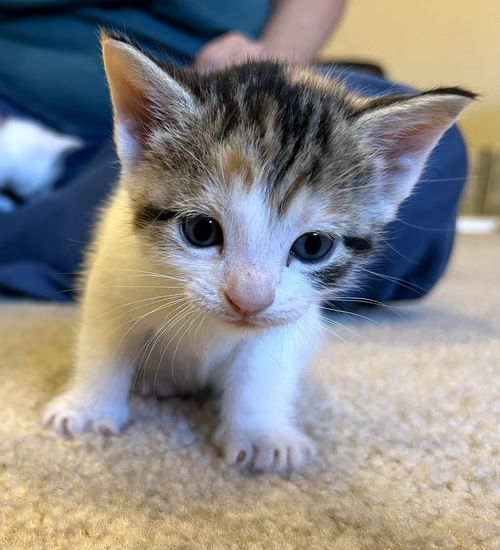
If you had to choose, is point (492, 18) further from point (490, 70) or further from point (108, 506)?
point (108, 506)

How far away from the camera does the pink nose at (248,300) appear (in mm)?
747

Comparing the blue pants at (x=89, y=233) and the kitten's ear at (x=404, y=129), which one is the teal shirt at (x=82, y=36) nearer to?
the blue pants at (x=89, y=233)

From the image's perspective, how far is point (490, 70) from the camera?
3949 mm

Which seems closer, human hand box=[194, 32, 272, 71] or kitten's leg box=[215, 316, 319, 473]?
kitten's leg box=[215, 316, 319, 473]

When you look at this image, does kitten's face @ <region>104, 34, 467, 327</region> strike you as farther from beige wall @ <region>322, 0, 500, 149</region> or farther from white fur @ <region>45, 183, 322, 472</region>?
beige wall @ <region>322, 0, 500, 149</region>

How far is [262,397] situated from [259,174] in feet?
1.29

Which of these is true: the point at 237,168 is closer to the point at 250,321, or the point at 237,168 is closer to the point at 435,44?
the point at 250,321

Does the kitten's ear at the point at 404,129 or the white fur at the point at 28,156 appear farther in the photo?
the white fur at the point at 28,156

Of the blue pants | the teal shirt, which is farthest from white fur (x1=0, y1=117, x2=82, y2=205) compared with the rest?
the blue pants

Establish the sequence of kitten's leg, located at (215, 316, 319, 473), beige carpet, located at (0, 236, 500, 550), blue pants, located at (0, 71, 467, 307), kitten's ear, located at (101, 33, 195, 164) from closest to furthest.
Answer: beige carpet, located at (0, 236, 500, 550) → kitten's ear, located at (101, 33, 195, 164) → kitten's leg, located at (215, 316, 319, 473) → blue pants, located at (0, 71, 467, 307)

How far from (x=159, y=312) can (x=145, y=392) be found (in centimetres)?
Answer: 24

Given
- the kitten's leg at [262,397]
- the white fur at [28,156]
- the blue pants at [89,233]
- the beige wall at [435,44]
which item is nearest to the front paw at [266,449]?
the kitten's leg at [262,397]

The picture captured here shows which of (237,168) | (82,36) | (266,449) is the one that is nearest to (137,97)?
(237,168)

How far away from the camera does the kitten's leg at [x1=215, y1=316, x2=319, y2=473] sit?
0.92 m
